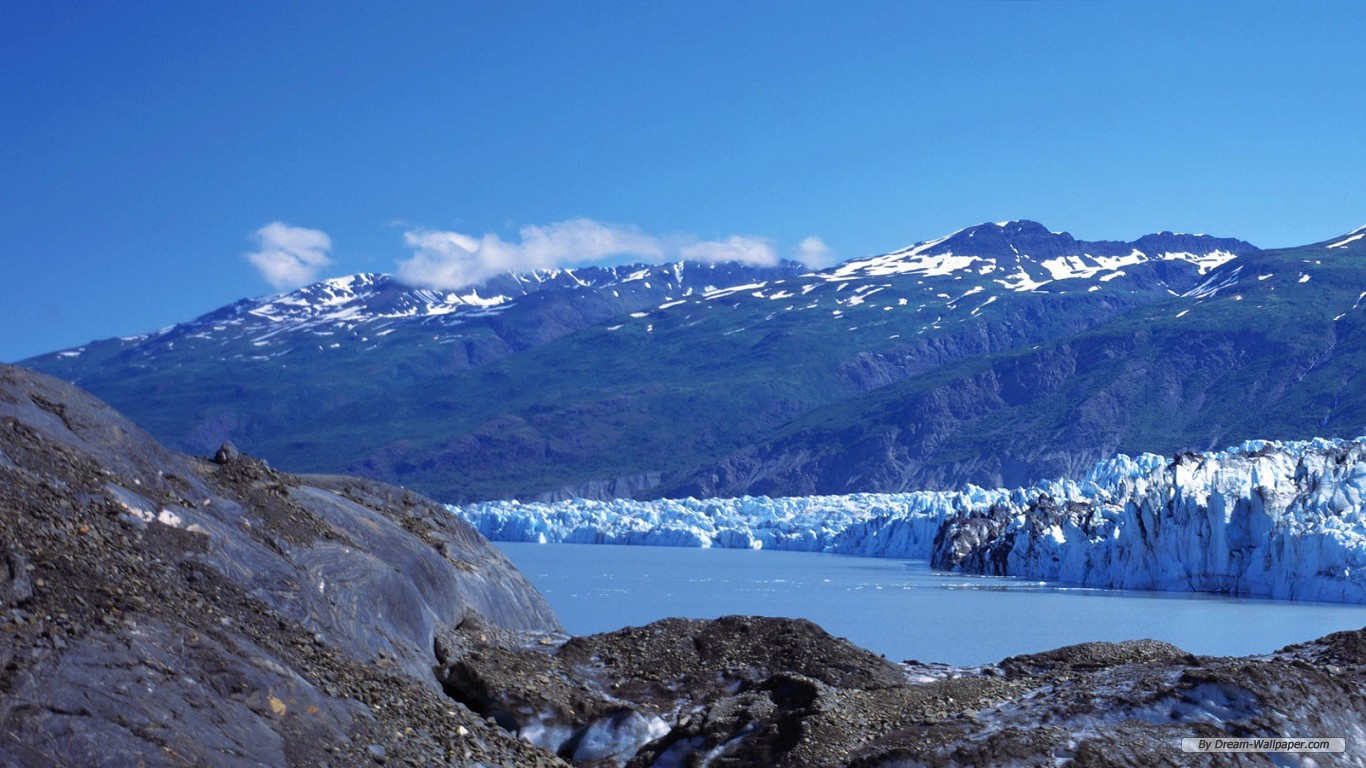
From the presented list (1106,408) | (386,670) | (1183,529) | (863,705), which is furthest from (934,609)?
(1106,408)

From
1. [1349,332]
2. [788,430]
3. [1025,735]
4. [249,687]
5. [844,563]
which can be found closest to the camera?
[249,687]

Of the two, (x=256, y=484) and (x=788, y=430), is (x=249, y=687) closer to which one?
(x=256, y=484)

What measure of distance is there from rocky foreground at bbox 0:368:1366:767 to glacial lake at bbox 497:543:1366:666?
1154 centimetres

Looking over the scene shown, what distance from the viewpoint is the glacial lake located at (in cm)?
2991

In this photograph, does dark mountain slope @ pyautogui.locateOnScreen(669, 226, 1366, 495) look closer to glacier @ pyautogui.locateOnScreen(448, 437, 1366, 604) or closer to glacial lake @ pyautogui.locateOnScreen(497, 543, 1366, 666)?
glacier @ pyautogui.locateOnScreen(448, 437, 1366, 604)

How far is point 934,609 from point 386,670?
98.0 ft

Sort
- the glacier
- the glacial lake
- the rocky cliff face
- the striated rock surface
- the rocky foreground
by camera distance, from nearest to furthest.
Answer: the rocky cliff face, the rocky foreground, the striated rock surface, the glacial lake, the glacier

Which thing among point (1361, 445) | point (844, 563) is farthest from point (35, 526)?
point (844, 563)

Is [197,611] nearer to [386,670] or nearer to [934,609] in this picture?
[386,670]

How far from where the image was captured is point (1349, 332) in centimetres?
17400

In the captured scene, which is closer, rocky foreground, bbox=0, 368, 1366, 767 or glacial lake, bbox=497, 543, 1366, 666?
rocky foreground, bbox=0, 368, 1366, 767

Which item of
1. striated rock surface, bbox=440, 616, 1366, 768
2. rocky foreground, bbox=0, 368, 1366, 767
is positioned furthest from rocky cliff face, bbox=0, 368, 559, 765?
striated rock surface, bbox=440, 616, 1366, 768

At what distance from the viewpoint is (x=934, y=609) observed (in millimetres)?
39344

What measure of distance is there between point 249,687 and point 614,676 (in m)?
5.08
